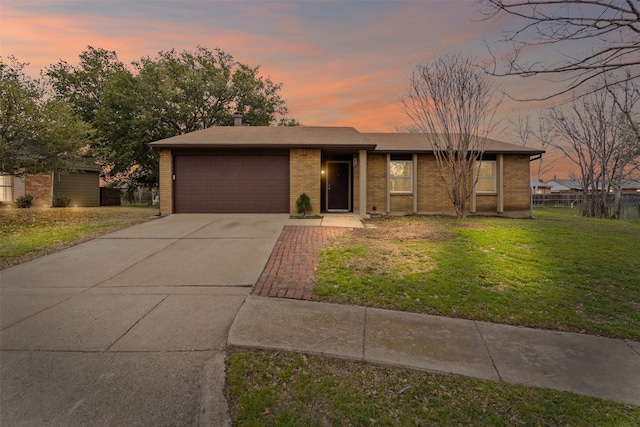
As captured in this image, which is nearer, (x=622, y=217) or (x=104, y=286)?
(x=104, y=286)

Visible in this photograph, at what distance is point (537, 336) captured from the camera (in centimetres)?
362

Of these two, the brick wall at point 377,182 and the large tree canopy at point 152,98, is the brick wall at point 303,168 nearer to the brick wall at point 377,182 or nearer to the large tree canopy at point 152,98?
the brick wall at point 377,182

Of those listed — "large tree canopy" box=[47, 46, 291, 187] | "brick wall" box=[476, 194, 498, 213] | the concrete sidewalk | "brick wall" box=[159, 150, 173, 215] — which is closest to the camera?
the concrete sidewalk

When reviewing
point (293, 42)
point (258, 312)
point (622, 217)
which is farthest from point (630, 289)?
point (622, 217)

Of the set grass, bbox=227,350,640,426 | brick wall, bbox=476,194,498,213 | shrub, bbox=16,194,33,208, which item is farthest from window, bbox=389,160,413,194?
shrub, bbox=16,194,33,208

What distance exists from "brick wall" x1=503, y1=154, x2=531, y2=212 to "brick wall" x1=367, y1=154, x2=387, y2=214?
541 centimetres

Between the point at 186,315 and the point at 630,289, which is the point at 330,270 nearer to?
the point at 186,315

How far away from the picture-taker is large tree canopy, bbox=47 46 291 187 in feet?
73.7

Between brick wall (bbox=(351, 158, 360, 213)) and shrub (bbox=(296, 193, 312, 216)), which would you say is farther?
brick wall (bbox=(351, 158, 360, 213))

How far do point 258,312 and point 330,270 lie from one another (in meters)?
1.86

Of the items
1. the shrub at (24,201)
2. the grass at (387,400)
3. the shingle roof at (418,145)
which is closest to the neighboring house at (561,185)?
the shingle roof at (418,145)

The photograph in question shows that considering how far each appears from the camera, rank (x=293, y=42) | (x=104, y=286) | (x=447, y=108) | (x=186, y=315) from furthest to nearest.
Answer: (x=447, y=108) < (x=293, y=42) < (x=104, y=286) < (x=186, y=315)

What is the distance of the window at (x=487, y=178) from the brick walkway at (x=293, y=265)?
8678 mm

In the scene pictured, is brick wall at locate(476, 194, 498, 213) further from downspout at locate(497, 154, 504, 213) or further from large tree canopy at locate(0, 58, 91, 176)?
large tree canopy at locate(0, 58, 91, 176)
